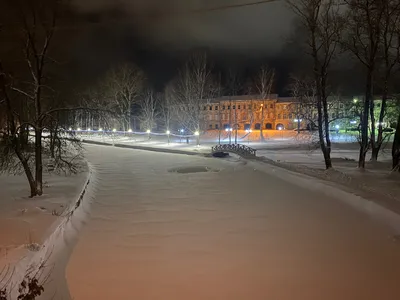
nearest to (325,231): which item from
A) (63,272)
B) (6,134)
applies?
(63,272)

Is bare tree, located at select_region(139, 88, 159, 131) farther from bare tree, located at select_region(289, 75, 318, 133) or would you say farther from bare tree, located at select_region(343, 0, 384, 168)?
bare tree, located at select_region(343, 0, 384, 168)

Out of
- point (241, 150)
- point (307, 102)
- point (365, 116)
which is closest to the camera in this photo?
point (365, 116)

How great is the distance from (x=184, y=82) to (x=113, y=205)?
140 ft

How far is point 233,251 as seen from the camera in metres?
8.02

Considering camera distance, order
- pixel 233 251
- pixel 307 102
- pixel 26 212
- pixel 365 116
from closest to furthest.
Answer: pixel 233 251 < pixel 26 212 < pixel 365 116 < pixel 307 102

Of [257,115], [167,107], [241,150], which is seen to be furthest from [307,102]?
[257,115]

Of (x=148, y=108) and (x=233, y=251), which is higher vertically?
(x=148, y=108)

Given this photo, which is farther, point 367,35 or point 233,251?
point 367,35

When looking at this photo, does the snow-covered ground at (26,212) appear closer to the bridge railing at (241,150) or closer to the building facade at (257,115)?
the bridge railing at (241,150)

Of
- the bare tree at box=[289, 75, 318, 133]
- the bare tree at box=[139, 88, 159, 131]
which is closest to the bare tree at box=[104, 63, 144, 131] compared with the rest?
the bare tree at box=[139, 88, 159, 131]

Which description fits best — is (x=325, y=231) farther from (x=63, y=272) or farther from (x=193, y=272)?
(x=63, y=272)

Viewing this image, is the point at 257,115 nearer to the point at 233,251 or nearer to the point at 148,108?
the point at 148,108

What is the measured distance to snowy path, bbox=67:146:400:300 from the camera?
6.26 metres

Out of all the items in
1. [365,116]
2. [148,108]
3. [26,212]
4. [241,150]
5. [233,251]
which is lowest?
[233,251]
